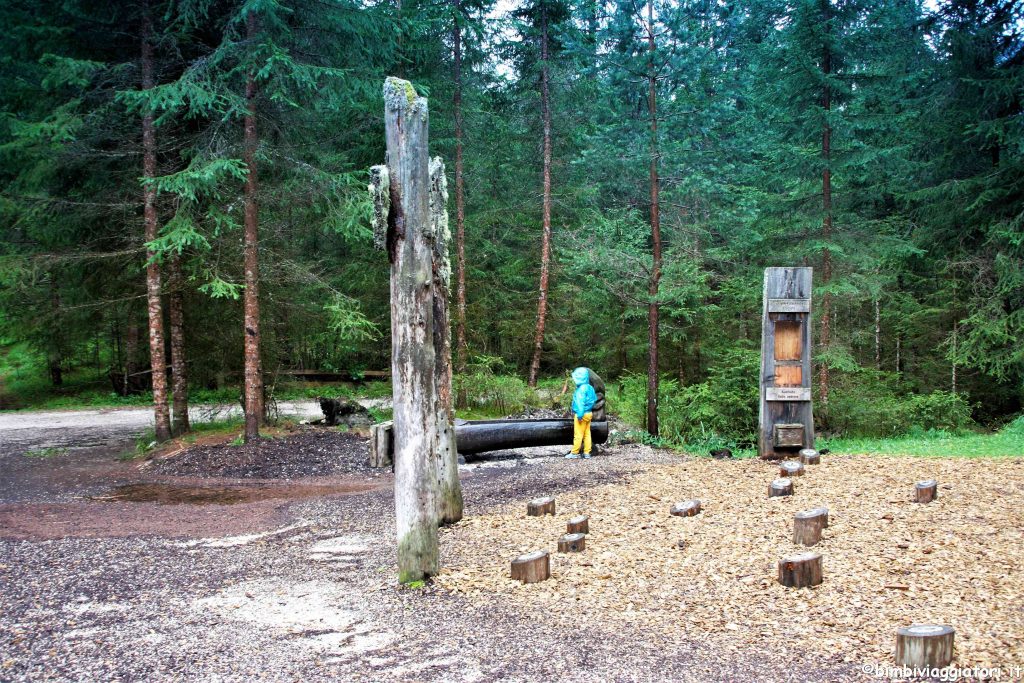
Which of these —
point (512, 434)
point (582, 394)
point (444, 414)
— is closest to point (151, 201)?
point (512, 434)

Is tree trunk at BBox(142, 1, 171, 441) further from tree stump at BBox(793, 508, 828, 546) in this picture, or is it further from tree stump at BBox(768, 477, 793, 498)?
tree stump at BBox(793, 508, 828, 546)

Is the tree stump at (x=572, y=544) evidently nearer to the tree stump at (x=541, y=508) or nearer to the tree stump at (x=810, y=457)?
the tree stump at (x=541, y=508)

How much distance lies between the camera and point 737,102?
28.1 meters

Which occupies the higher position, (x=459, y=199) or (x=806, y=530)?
(x=459, y=199)

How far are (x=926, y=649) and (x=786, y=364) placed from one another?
6.23 meters

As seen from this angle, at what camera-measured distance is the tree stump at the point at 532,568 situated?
5242mm

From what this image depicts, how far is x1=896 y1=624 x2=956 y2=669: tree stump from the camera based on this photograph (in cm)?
356

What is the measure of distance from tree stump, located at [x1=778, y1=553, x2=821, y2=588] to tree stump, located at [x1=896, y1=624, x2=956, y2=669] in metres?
1.09

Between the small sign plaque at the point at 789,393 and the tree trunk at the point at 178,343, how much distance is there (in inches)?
380

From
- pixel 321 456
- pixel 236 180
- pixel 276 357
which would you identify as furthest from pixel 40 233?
pixel 321 456

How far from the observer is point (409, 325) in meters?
5.45

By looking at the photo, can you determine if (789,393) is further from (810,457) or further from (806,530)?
(806,530)

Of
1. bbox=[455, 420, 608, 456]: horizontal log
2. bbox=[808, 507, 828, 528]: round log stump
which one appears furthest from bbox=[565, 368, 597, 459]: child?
bbox=[808, 507, 828, 528]: round log stump

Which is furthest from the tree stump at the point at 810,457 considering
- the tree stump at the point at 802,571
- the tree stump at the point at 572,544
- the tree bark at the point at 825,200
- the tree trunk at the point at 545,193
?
the tree trunk at the point at 545,193
